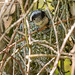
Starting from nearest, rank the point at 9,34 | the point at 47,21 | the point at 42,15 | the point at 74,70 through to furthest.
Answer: the point at 74,70
the point at 42,15
the point at 47,21
the point at 9,34

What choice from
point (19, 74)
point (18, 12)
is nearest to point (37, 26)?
point (18, 12)

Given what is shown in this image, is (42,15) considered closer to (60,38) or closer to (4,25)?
(60,38)

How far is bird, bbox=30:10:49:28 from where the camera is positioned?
50.9 inches

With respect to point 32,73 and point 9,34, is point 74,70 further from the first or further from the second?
point 9,34

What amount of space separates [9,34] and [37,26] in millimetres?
308

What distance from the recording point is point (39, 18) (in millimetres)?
1324

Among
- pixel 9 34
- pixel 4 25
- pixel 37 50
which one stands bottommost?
pixel 37 50

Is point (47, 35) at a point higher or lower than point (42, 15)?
lower

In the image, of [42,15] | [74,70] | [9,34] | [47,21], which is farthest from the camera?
[9,34]

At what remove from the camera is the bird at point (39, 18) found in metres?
1.29

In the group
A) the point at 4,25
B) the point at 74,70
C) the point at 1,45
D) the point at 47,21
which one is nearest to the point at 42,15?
the point at 47,21

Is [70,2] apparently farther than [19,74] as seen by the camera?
No

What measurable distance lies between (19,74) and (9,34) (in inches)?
16.0

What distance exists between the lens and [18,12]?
1488mm
